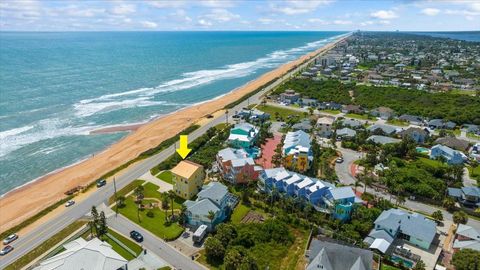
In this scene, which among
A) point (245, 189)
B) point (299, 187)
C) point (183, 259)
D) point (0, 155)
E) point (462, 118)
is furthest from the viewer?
point (462, 118)

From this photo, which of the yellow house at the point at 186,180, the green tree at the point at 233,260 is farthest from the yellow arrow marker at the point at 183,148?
the green tree at the point at 233,260

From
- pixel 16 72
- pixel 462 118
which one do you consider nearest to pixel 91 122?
pixel 16 72

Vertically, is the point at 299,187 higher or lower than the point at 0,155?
higher

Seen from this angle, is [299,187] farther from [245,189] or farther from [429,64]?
[429,64]

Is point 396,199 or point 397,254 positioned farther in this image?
point 396,199

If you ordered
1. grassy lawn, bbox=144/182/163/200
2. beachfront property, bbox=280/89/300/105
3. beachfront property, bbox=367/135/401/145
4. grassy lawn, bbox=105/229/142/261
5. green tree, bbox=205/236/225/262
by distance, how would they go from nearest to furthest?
1. green tree, bbox=205/236/225/262
2. grassy lawn, bbox=105/229/142/261
3. grassy lawn, bbox=144/182/163/200
4. beachfront property, bbox=367/135/401/145
5. beachfront property, bbox=280/89/300/105

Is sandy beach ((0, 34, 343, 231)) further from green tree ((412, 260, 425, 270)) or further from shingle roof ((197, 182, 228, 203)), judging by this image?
green tree ((412, 260, 425, 270))

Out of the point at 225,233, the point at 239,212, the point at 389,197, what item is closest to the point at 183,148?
the point at 239,212

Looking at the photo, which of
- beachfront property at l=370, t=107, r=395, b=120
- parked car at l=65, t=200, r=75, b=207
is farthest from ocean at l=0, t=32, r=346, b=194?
beachfront property at l=370, t=107, r=395, b=120
